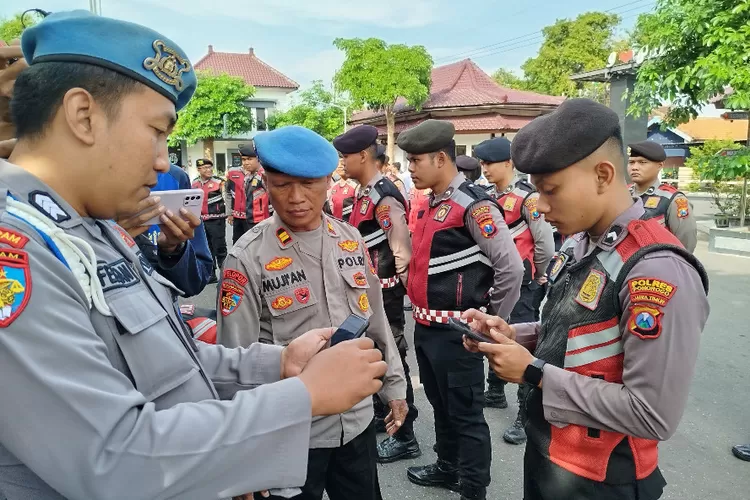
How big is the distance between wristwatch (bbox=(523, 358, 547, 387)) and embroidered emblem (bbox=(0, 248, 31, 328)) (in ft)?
4.51

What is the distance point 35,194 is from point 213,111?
34030 millimetres

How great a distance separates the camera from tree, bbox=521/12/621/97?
30109 mm

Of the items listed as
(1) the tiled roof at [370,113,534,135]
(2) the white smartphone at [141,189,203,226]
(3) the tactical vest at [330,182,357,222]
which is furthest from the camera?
(1) the tiled roof at [370,113,534,135]

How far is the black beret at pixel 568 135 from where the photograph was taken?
1560 mm

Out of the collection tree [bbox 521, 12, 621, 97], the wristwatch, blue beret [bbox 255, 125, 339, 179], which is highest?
tree [bbox 521, 12, 621, 97]

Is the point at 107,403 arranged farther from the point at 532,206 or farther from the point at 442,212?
the point at 532,206

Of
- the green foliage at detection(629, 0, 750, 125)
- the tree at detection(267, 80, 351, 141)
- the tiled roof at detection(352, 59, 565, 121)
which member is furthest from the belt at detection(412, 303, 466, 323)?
the tree at detection(267, 80, 351, 141)

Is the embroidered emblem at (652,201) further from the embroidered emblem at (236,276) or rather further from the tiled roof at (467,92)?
the tiled roof at (467,92)

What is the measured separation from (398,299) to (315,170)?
2.18 m

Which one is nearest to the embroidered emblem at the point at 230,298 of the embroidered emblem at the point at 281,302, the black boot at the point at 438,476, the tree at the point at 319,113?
the embroidered emblem at the point at 281,302

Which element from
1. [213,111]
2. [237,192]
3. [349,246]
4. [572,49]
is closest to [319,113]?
[213,111]

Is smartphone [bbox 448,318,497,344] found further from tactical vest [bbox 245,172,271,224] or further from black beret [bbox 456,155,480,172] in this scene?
tactical vest [bbox 245,172,271,224]

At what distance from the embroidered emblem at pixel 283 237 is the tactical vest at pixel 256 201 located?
19.8ft

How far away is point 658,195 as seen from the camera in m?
4.76
